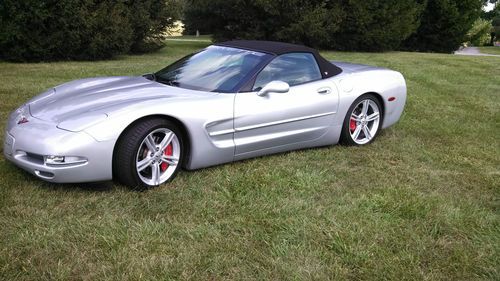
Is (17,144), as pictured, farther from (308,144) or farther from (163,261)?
(308,144)

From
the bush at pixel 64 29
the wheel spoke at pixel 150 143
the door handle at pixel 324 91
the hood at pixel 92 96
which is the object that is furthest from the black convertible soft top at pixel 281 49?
the bush at pixel 64 29

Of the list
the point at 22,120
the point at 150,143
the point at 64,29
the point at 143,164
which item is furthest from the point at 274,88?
the point at 64,29

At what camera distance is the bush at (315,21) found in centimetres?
1727

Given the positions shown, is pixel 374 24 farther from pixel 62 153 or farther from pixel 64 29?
pixel 62 153

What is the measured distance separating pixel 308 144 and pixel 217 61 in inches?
47.6

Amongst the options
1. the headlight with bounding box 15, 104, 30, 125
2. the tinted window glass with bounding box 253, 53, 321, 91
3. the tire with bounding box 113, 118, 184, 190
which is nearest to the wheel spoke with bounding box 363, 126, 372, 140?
the tinted window glass with bounding box 253, 53, 321, 91

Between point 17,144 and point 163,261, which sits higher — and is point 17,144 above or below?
above

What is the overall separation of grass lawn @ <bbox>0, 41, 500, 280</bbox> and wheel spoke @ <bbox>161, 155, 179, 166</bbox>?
5.8 inches

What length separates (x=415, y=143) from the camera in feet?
18.6

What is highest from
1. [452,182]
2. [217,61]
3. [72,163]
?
[217,61]

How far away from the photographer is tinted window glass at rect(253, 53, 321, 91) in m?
4.66

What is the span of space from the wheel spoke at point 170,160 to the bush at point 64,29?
9.04 meters


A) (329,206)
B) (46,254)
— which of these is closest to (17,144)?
(46,254)

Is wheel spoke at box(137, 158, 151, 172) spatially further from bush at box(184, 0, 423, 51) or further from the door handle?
bush at box(184, 0, 423, 51)
